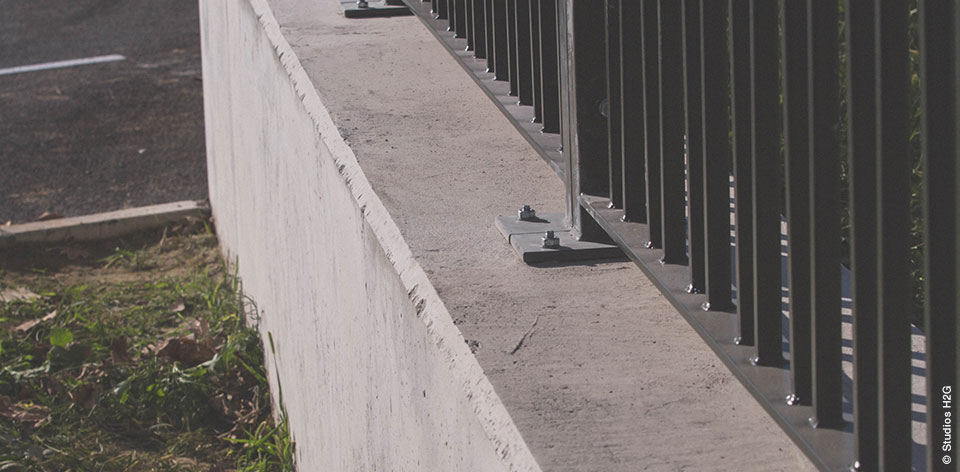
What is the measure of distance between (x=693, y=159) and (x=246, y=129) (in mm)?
2846

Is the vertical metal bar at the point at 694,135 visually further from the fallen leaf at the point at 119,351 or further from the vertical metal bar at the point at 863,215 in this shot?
the fallen leaf at the point at 119,351

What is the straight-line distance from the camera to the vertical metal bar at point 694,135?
4.91 feet

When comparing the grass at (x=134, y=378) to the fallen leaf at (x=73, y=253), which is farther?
the fallen leaf at (x=73, y=253)

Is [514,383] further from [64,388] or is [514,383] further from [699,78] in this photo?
[64,388]

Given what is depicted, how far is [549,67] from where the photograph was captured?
2203mm

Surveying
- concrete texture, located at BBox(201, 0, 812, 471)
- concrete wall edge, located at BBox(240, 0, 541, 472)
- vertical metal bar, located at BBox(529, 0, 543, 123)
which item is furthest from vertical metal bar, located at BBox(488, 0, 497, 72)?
concrete wall edge, located at BBox(240, 0, 541, 472)

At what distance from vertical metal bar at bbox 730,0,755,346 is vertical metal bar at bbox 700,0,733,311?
2.1 inches

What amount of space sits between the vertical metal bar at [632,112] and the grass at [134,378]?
199cm

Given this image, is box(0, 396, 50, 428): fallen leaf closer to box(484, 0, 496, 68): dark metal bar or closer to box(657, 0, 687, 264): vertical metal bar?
box(484, 0, 496, 68): dark metal bar

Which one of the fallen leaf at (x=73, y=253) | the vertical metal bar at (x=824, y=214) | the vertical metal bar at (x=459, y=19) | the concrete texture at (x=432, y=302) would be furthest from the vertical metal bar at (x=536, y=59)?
the fallen leaf at (x=73, y=253)

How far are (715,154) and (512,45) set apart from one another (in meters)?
1.05

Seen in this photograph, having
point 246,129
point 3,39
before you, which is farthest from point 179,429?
point 3,39

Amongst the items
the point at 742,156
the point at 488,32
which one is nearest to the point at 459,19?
the point at 488,32

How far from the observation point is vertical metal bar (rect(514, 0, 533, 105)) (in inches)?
92.6
